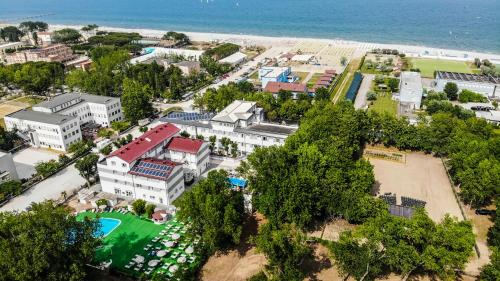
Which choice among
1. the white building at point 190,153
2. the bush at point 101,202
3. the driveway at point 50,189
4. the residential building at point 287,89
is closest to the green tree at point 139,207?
the bush at point 101,202

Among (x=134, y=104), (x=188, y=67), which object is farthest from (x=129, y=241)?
(x=188, y=67)

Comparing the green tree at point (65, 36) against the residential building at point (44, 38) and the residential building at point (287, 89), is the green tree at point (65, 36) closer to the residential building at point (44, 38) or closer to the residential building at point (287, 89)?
the residential building at point (44, 38)

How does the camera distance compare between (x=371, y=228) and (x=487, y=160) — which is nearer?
(x=371, y=228)

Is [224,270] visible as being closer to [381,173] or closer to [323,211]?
[323,211]

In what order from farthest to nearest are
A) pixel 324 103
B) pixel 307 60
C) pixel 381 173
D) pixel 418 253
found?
pixel 307 60, pixel 324 103, pixel 381 173, pixel 418 253

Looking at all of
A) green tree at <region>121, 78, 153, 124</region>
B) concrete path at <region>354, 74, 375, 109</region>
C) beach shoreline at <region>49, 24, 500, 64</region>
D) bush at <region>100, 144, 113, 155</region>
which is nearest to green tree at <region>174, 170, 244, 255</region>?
bush at <region>100, 144, 113, 155</region>

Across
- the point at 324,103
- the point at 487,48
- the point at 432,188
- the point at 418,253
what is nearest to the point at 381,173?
the point at 432,188
